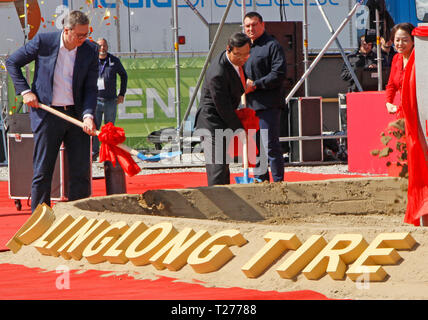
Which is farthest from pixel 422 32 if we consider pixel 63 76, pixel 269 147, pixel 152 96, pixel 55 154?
pixel 152 96

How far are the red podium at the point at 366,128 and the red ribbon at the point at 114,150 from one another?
A: 18.4 ft

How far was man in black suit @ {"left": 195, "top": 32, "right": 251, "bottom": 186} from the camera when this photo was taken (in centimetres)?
867

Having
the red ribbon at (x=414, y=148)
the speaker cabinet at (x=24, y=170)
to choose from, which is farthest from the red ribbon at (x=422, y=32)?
the speaker cabinet at (x=24, y=170)

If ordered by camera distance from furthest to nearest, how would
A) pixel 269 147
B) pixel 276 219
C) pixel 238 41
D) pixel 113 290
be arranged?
pixel 269 147
pixel 238 41
pixel 276 219
pixel 113 290

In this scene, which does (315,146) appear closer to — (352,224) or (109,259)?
(352,224)

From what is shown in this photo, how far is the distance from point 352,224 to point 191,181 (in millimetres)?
5035

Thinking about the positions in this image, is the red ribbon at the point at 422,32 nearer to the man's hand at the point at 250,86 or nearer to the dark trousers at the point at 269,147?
the man's hand at the point at 250,86

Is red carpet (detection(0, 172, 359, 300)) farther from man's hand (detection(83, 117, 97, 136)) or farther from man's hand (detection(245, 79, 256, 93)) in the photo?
man's hand (detection(245, 79, 256, 93))

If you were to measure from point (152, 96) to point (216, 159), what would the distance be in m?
7.92

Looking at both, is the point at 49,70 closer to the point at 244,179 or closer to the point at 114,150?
the point at 114,150

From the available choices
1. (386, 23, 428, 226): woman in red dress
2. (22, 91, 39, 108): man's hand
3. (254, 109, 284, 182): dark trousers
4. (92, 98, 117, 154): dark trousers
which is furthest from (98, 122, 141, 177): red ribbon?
(92, 98, 117, 154): dark trousers

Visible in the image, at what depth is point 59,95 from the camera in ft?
27.2

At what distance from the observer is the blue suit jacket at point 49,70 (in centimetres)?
825

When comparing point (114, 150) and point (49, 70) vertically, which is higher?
point (49, 70)
